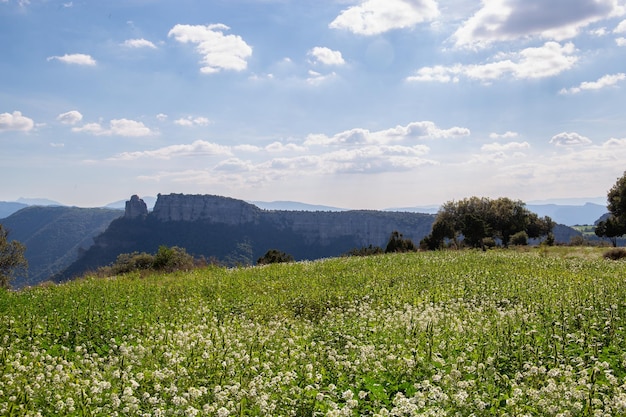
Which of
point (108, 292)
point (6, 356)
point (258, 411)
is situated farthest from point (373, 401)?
point (108, 292)

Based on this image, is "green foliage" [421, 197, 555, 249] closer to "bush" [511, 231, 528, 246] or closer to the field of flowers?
"bush" [511, 231, 528, 246]

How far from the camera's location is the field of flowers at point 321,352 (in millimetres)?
6309

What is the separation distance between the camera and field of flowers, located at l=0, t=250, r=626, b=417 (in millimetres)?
6309

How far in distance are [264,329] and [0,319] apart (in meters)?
7.63

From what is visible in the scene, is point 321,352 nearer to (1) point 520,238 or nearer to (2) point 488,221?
(1) point 520,238

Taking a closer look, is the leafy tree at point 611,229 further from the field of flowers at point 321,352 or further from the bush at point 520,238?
the field of flowers at point 321,352

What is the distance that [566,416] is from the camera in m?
5.36

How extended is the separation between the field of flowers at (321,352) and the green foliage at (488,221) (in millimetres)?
49050

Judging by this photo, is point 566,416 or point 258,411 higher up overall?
point 566,416

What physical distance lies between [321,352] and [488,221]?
245 ft

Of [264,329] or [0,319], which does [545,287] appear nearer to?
[264,329]

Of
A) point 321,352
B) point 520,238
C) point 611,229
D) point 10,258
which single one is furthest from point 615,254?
point 10,258

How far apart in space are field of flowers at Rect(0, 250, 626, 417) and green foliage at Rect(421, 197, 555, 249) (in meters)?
49.1

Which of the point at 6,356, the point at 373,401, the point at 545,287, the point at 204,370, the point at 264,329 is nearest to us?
the point at 373,401
